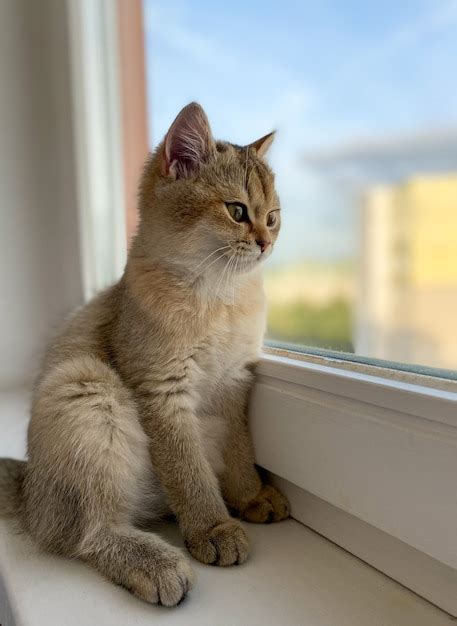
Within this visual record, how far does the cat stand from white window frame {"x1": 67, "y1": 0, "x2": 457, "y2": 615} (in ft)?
→ 0.26

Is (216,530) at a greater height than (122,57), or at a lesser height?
lesser

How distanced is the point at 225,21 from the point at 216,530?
114 cm

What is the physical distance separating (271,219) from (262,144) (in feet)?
0.55

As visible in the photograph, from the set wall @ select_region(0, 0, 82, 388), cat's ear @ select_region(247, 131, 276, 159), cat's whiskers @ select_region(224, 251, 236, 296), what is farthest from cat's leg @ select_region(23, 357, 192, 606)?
wall @ select_region(0, 0, 82, 388)

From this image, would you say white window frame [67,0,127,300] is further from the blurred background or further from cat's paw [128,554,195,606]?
cat's paw [128,554,195,606]

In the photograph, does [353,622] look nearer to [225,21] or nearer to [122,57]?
[225,21]

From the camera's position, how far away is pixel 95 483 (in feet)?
2.77

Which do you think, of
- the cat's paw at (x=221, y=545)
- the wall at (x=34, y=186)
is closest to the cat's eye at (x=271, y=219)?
the cat's paw at (x=221, y=545)

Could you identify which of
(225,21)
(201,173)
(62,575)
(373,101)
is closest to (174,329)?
(201,173)

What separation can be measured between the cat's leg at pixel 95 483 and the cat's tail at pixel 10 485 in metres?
0.07

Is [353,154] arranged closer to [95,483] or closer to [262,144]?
[262,144]

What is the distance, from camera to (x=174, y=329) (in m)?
0.94

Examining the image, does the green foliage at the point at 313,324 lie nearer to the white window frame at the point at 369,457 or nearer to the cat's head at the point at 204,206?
the white window frame at the point at 369,457

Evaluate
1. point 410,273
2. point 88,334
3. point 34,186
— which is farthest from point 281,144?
point 34,186
